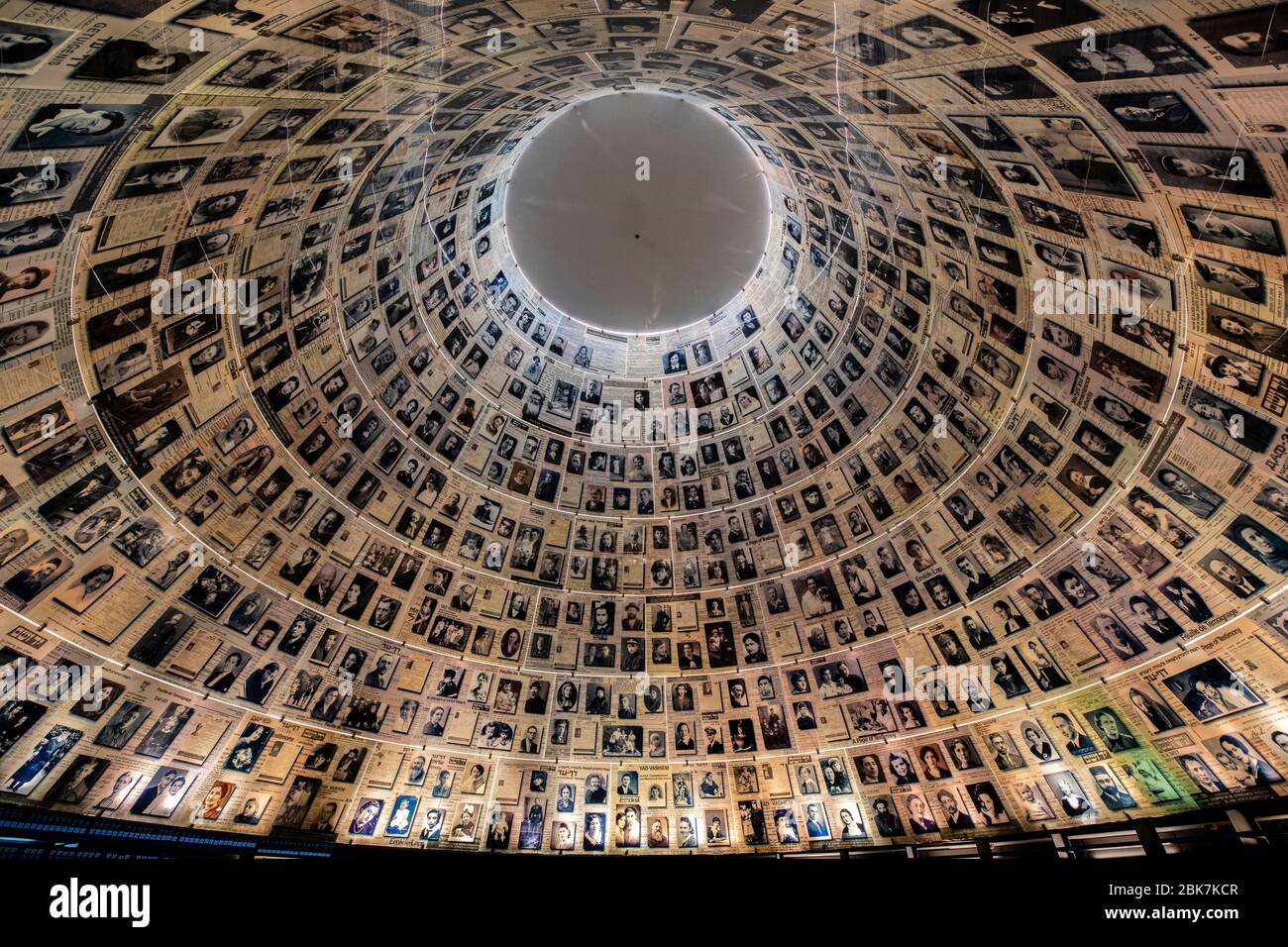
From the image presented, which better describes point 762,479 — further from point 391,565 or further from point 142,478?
point 142,478

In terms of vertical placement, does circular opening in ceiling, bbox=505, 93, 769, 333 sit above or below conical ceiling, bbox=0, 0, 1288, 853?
above

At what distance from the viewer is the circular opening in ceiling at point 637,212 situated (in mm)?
19891

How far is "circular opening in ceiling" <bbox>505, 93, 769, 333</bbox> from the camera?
783 inches

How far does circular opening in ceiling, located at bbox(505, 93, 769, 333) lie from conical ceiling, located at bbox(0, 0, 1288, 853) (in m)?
0.13

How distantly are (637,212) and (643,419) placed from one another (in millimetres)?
6757

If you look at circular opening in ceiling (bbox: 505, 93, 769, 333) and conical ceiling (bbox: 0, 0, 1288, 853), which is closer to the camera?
conical ceiling (bbox: 0, 0, 1288, 853)

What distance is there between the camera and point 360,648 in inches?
716

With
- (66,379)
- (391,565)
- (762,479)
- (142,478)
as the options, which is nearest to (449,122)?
(66,379)

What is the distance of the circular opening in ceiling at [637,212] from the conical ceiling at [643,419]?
13cm

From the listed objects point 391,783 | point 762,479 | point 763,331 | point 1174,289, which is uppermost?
point 763,331

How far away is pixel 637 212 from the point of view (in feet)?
72.0

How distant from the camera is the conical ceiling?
9.70 m
